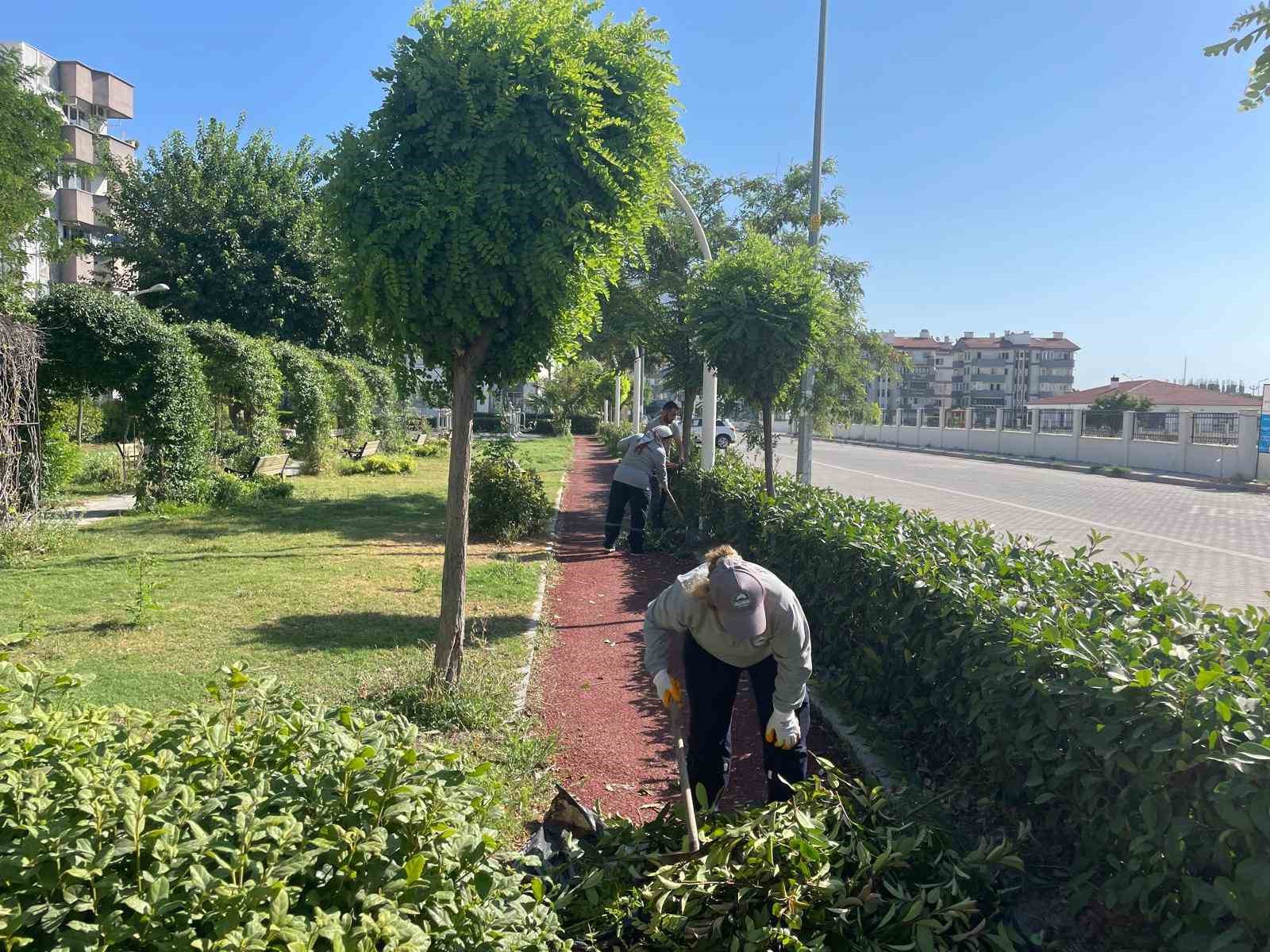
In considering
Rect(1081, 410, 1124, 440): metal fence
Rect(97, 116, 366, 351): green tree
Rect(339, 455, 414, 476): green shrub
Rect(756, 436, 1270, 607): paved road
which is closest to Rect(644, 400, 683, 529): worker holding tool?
Rect(756, 436, 1270, 607): paved road

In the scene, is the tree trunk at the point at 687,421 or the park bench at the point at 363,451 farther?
the park bench at the point at 363,451

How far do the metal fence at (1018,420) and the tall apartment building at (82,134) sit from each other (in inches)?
1517

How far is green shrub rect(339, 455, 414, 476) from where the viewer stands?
2259cm

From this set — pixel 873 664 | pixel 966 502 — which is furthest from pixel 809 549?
pixel 966 502

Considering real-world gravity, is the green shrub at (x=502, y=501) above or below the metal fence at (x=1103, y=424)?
below

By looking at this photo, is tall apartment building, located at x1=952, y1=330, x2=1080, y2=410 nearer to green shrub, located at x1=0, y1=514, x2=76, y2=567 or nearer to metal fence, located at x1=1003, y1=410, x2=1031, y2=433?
metal fence, located at x1=1003, y1=410, x2=1031, y2=433

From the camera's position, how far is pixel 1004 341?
126 m

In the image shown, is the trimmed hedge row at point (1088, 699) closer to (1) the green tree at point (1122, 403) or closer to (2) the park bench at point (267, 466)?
(2) the park bench at point (267, 466)

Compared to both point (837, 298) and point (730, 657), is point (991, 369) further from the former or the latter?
point (730, 657)

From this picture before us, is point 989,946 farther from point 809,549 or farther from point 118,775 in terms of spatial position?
point 809,549

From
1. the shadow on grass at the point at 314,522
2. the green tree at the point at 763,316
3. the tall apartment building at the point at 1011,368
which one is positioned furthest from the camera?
the tall apartment building at the point at 1011,368

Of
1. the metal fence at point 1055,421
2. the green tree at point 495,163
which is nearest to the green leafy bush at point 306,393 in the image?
the green tree at point 495,163

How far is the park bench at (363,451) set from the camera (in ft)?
81.7

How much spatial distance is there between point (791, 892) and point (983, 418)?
42.8 m
